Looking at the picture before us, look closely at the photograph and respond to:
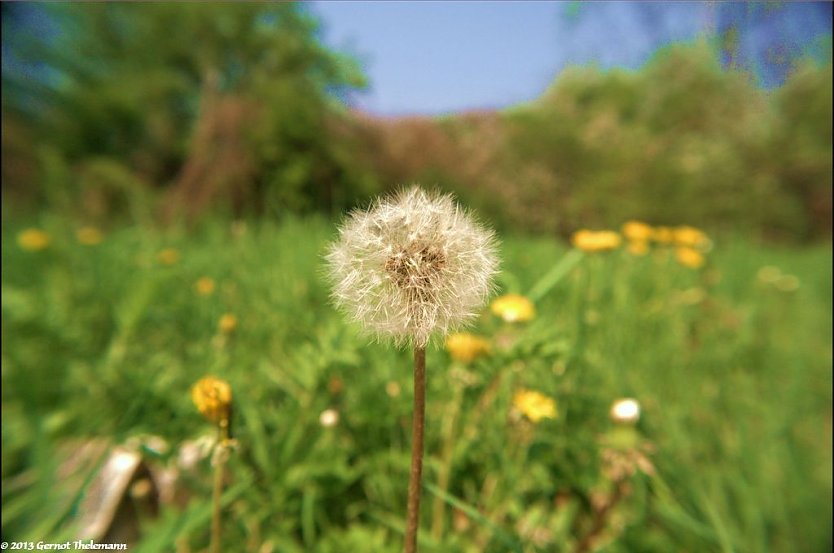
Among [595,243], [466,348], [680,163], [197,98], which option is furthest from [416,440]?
[197,98]

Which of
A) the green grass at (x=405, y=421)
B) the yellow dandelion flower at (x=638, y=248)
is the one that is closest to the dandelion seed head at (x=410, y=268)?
the green grass at (x=405, y=421)

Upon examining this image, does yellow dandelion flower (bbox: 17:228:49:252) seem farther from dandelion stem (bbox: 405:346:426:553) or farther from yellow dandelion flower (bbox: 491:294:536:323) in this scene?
dandelion stem (bbox: 405:346:426:553)

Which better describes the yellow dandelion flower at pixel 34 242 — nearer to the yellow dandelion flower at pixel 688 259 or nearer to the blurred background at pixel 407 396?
the blurred background at pixel 407 396

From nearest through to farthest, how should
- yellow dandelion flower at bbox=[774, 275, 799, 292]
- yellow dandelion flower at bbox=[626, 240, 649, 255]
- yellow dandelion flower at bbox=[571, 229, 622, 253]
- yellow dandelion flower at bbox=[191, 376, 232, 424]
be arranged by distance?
yellow dandelion flower at bbox=[191, 376, 232, 424] < yellow dandelion flower at bbox=[571, 229, 622, 253] < yellow dandelion flower at bbox=[626, 240, 649, 255] < yellow dandelion flower at bbox=[774, 275, 799, 292]

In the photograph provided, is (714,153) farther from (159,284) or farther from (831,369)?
(159,284)

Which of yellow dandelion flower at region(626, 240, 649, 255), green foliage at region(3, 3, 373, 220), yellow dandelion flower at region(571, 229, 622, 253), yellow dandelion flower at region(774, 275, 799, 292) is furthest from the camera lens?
green foliage at region(3, 3, 373, 220)

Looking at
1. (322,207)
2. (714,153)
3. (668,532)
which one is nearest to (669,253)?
(668,532)

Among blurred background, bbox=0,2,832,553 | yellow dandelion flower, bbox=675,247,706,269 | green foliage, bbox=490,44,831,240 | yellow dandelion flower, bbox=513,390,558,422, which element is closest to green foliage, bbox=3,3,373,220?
blurred background, bbox=0,2,832,553
